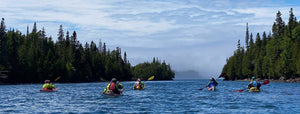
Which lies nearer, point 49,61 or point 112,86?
point 112,86

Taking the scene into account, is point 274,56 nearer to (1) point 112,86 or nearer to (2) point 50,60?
(2) point 50,60

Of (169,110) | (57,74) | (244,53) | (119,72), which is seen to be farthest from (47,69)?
(244,53)

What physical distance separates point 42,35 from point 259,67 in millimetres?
86736

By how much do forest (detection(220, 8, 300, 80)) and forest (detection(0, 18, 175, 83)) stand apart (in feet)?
185

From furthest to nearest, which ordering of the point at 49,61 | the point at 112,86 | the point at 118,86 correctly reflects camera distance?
1. the point at 49,61
2. the point at 118,86
3. the point at 112,86

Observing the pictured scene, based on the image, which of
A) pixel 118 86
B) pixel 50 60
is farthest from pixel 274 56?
pixel 118 86

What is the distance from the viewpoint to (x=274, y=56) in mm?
131750

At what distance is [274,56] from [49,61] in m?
78.2

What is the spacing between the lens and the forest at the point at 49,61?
100250mm

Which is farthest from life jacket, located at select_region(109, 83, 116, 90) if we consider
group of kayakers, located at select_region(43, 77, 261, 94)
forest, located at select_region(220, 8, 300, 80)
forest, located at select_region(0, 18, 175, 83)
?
forest, located at select_region(220, 8, 300, 80)

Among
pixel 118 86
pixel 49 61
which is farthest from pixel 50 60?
pixel 118 86

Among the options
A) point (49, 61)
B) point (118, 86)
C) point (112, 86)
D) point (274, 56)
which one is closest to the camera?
point (112, 86)

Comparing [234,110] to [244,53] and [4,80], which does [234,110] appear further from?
[244,53]

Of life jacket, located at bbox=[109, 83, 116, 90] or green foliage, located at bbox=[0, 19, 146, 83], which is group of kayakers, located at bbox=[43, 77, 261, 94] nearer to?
life jacket, located at bbox=[109, 83, 116, 90]
